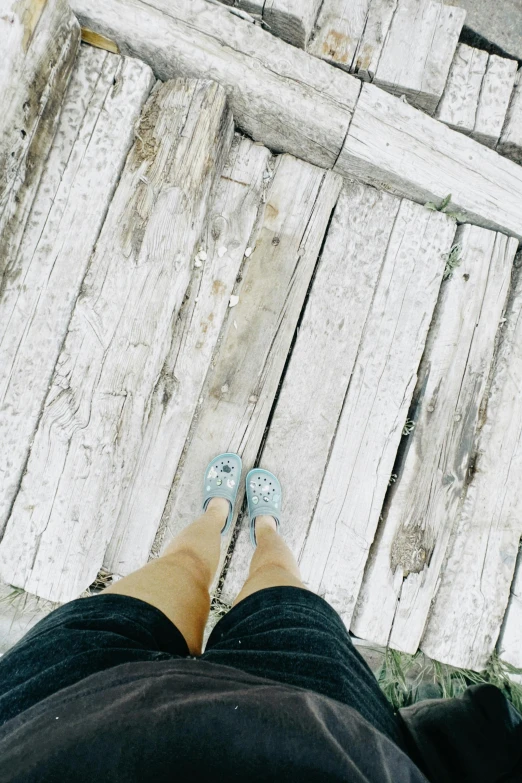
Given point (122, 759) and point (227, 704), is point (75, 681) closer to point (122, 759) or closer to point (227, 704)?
point (122, 759)

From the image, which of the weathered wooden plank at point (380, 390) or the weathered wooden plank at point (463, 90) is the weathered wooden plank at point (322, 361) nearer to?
the weathered wooden plank at point (380, 390)

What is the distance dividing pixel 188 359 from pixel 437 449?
113 centimetres

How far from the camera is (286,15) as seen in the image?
1680 mm

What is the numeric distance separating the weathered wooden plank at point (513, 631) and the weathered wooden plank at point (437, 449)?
356 millimetres

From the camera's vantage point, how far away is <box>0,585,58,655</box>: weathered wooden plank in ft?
6.84

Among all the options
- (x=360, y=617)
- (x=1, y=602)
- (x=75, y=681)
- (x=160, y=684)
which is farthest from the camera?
(x=1, y=602)

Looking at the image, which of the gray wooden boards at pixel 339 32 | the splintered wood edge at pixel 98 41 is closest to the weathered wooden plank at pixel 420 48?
Answer: the gray wooden boards at pixel 339 32

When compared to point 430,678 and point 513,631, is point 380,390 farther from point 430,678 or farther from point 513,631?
point 430,678

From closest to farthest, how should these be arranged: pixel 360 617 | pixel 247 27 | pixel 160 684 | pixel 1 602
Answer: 1. pixel 160 684
2. pixel 247 27
3. pixel 360 617
4. pixel 1 602

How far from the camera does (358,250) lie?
197 cm

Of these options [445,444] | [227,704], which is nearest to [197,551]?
[227,704]

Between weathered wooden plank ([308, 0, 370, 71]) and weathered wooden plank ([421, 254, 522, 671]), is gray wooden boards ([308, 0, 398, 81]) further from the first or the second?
weathered wooden plank ([421, 254, 522, 671])

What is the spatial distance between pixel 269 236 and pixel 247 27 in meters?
0.71

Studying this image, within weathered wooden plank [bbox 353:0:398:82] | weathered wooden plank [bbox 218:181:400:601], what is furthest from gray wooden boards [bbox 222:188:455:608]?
weathered wooden plank [bbox 353:0:398:82]
